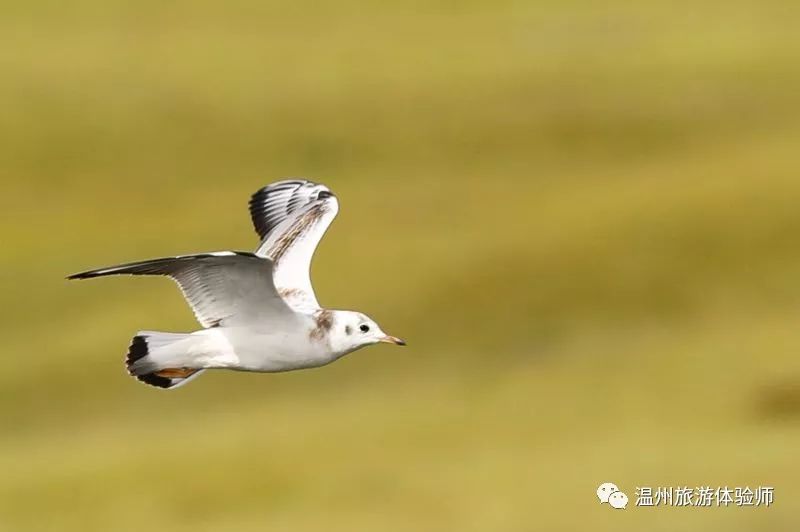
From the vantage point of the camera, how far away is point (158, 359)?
8938mm

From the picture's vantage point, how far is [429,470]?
635 inches

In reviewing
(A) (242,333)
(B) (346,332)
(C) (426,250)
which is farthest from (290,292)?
(C) (426,250)

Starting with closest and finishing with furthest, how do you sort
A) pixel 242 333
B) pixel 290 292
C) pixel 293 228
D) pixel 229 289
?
1. pixel 229 289
2. pixel 242 333
3. pixel 290 292
4. pixel 293 228

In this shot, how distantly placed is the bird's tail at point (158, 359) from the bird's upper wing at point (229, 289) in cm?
20

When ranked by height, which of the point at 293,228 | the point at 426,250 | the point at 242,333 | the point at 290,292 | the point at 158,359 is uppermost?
the point at 426,250

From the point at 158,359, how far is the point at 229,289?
578 mm

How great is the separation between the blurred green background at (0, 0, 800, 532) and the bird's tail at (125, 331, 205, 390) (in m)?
5.64

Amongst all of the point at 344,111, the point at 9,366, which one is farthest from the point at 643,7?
the point at 9,366

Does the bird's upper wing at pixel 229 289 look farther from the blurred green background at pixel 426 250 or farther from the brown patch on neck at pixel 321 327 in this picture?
the blurred green background at pixel 426 250

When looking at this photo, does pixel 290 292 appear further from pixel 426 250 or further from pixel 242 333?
pixel 426 250

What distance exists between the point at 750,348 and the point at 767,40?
995 centimetres

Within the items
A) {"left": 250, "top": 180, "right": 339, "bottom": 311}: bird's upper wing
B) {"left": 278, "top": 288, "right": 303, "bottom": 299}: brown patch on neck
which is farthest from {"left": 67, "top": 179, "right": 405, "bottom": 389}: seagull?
{"left": 250, "top": 180, "right": 339, "bottom": 311}: bird's upper wing

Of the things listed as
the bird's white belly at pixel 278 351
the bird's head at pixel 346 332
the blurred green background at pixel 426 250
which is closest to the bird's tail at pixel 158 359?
the bird's white belly at pixel 278 351

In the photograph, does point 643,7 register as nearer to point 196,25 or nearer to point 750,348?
point 196,25
